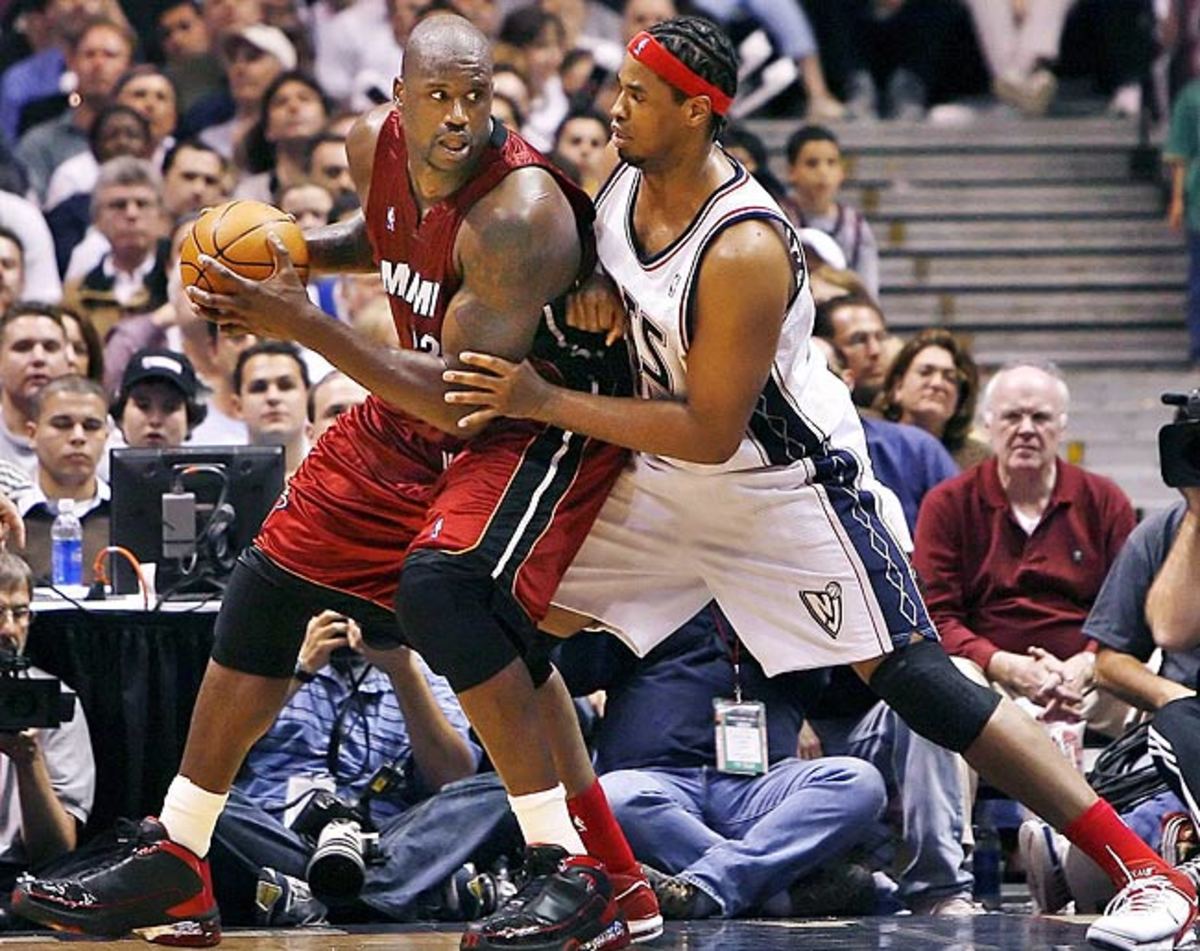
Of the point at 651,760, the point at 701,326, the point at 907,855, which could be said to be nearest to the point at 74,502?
the point at 651,760

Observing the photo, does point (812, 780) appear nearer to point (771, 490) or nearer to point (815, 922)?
point (815, 922)

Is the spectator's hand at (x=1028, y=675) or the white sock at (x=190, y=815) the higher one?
the white sock at (x=190, y=815)

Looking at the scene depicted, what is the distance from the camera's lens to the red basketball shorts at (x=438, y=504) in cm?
468

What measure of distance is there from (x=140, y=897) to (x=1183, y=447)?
2.42 metres

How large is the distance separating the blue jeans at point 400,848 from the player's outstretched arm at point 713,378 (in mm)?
1632

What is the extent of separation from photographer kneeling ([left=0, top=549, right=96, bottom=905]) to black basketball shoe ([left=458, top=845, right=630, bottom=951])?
1.69m

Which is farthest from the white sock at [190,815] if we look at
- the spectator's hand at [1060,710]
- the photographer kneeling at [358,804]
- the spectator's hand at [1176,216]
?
the spectator's hand at [1176,216]

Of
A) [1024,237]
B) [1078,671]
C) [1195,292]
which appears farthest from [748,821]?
[1024,237]

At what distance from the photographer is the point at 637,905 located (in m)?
5.09

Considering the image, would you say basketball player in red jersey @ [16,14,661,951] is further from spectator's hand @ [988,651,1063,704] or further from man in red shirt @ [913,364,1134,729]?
man in red shirt @ [913,364,1134,729]

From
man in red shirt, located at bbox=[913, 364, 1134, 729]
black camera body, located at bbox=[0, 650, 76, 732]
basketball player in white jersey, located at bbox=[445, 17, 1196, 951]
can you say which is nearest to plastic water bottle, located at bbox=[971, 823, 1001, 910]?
man in red shirt, located at bbox=[913, 364, 1134, 729]

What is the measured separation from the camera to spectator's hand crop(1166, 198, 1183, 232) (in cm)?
1142

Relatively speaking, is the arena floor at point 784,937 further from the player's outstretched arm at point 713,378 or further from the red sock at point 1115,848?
the player's outstretched arm at point 713,378

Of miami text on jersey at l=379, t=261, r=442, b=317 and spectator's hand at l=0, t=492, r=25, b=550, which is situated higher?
miami text on jersey at l=379, t=261, r=442, b=317
